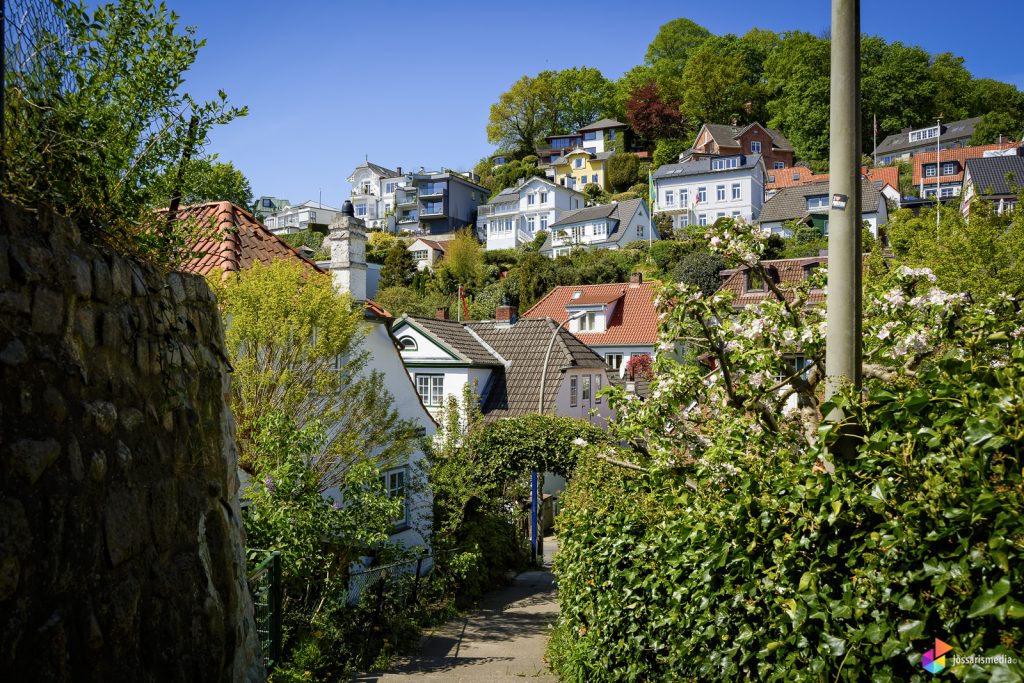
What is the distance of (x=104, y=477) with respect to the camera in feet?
13.4

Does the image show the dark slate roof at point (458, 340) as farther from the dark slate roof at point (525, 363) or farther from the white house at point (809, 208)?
the white house at point (809, 208)

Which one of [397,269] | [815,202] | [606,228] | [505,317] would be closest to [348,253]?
[505,317]

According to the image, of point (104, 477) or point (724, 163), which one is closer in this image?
point (104, 477)

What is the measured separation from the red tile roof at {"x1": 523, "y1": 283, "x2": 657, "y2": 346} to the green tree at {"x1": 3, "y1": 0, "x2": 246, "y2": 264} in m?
37.4

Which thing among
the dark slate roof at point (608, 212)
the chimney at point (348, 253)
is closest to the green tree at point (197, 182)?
the chimney at point (348, 253)

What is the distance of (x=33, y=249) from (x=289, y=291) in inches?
311

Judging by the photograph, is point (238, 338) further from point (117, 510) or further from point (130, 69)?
point (117, 510)

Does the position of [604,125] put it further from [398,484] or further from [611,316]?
[398,484]

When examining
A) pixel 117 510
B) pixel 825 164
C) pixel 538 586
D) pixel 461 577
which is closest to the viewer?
pixel 117 510

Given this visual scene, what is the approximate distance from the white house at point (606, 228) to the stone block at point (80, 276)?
2544 inches

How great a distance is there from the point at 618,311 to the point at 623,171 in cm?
4588

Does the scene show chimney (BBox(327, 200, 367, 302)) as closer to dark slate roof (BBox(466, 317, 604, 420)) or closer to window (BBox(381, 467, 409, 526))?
window (BBox(381, 467, 409, 526))

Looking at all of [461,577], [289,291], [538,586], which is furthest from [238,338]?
[538,586]

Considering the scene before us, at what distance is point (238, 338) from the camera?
11383 millimetres
